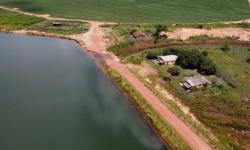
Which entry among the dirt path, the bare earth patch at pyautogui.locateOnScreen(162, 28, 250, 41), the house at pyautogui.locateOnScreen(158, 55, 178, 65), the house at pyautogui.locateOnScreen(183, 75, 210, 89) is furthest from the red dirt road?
the bare earth patch at pyautogui.locateOnScreen(162, 28, 250, 41)

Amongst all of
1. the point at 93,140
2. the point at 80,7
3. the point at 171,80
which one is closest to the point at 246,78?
the point at 171,80

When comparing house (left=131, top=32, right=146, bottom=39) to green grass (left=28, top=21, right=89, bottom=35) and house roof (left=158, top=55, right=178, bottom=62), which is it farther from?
house roof (left=158, top=55, right=178, bottom=62)

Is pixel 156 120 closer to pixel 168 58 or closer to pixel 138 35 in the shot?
pixel 168 58

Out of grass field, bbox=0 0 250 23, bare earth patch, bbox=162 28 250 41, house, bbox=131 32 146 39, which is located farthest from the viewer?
grass field, bbox=0 0 250 23

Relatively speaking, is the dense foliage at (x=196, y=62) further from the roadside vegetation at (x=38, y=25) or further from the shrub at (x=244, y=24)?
the shrub at (x=244, y=24)

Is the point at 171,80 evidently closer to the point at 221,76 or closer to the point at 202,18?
the point at 221,76

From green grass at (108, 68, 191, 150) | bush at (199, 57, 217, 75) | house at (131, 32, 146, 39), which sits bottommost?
green grass at (108, 68, 191, 150)
